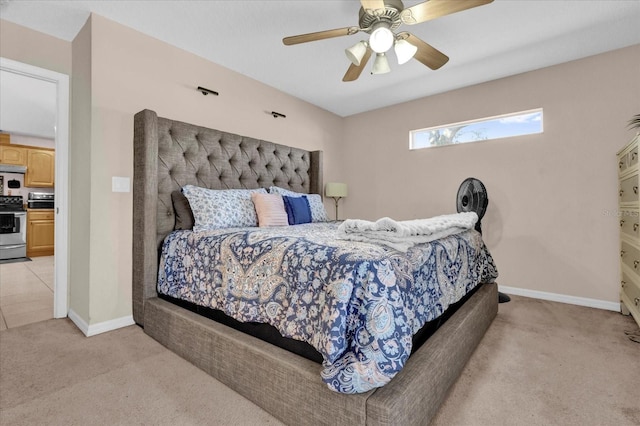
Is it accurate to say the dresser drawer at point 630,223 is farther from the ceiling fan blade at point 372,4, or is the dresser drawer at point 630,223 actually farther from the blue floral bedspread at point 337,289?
the ceiling fan blade at point 372,4

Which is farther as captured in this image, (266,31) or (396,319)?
(266,31)

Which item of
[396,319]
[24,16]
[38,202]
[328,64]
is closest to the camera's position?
[396,319]

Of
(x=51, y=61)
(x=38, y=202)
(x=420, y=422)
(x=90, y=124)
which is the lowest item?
(x=420, y=422)

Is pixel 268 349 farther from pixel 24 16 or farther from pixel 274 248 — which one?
pixel 24 16

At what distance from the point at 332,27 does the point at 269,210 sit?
160cm

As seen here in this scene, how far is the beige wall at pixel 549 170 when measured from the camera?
2758 mm

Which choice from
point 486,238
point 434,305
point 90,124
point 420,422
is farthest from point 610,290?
point 90,124

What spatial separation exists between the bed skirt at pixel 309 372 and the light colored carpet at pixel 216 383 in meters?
0.08

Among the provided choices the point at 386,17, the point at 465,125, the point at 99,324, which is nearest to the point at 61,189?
the point at 99,324

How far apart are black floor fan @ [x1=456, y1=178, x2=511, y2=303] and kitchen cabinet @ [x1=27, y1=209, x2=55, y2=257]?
6721mm

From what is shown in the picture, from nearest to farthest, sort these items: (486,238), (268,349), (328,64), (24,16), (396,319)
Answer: (396,319)
(268,349)
(24,16)
(328,64)
(486,238)

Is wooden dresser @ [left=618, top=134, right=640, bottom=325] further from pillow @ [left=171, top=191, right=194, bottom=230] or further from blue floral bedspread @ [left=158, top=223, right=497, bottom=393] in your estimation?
pillow @ [left=171, top=191, right=194, bottom=230]

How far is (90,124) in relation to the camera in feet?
7.24

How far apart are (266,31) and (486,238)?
3148 mm
